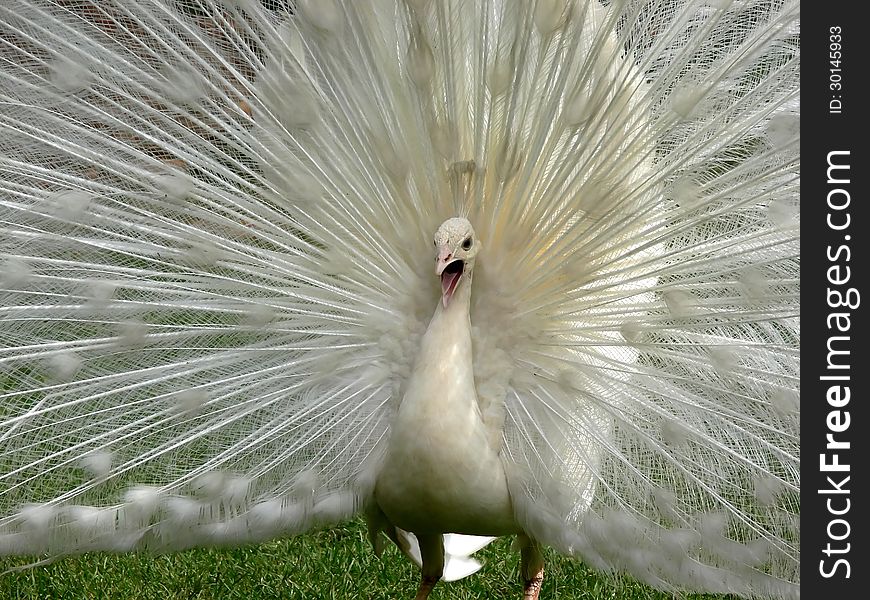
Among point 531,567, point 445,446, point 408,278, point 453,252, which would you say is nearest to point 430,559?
point 531,567

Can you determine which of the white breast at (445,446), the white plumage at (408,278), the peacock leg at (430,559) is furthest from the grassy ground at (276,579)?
the white breast at (445,446)

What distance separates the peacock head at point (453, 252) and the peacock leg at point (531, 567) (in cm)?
83

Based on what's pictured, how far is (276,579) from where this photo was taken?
427cm

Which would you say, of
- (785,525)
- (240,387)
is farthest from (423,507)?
(785,525)

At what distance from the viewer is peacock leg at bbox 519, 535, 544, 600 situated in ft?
10.9

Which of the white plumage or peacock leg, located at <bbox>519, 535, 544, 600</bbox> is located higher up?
the white plumage

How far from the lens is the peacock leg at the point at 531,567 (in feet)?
10.9

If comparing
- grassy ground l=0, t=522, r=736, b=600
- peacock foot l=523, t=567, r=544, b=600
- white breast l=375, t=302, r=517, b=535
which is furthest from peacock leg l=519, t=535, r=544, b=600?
grassy ground l=0, t=522, r=736, b=600

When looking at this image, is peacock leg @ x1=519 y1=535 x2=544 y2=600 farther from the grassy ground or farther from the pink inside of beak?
the pink inside of beak

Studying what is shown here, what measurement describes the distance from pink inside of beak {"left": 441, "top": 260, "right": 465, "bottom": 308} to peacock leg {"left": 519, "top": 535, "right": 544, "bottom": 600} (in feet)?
2.68

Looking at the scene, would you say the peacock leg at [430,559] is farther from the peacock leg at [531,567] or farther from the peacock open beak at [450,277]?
the peacock open beak at [450,277]

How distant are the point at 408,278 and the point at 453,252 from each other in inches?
11.0

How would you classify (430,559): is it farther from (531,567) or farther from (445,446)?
(445,446)
